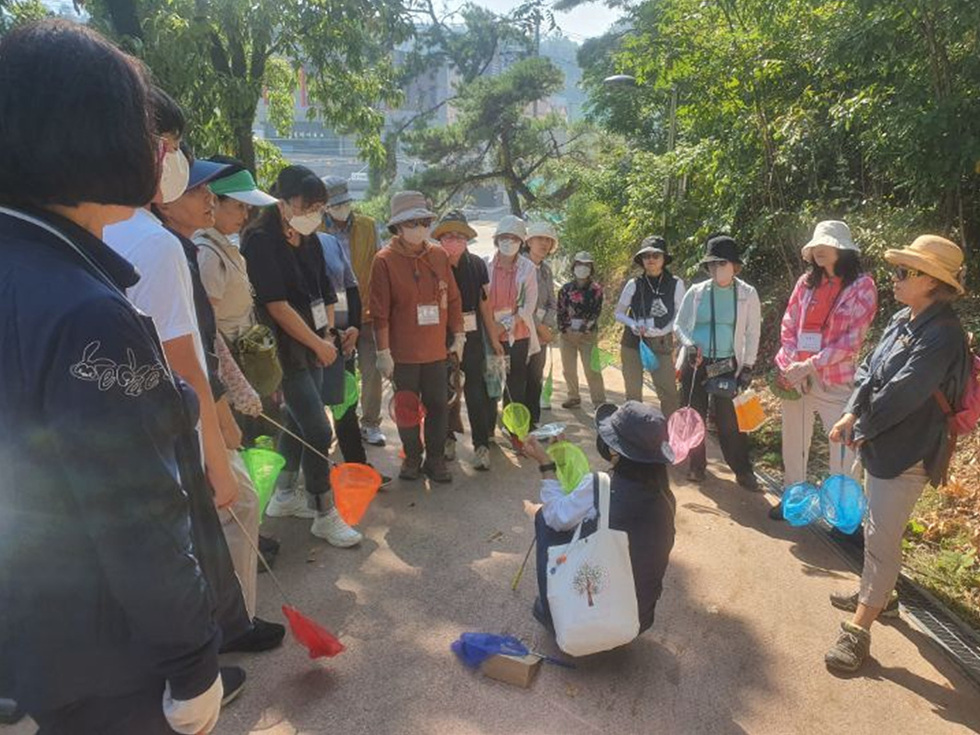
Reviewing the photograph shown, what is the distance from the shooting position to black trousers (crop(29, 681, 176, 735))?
1182 mm

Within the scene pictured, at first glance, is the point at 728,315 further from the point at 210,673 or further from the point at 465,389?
the point at 210,673

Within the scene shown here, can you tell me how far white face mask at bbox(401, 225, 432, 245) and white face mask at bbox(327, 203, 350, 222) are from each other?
3.24 feet

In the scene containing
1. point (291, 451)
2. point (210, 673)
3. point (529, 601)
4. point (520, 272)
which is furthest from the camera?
point (520, 272)

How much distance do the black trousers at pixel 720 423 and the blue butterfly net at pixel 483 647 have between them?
2.56 metres

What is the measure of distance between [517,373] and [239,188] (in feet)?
10.9

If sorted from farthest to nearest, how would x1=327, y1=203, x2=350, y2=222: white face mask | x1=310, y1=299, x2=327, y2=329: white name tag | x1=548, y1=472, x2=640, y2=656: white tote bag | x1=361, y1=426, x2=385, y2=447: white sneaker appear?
1. x1=361, y1=426, x2=385, y2=447: white sneaker
2. x1=327, y1=203, x2=350, y2=222: white face mask
3. x1=310, y1=299, x2=327, y2=329: white name tag
4. x1=548, y1=472, x2=640, y2=656: white tote bag

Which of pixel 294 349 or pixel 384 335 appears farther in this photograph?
pixel 384 335

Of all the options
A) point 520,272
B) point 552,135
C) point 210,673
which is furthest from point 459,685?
point 552,135

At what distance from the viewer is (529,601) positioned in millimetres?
3344

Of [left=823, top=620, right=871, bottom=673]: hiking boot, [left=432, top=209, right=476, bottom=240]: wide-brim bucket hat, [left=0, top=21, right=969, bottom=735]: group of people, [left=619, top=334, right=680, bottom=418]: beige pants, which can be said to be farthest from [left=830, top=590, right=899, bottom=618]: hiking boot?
[left=432, top=209, right=476, bottom=240]: wide-brim bucket hat

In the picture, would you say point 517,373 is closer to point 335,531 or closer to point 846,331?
point 335,531

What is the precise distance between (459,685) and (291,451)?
70.8 inches

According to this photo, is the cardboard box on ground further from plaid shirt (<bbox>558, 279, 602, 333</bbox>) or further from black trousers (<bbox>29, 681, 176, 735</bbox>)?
plaid shirt (<bbox>558, 279, 602, 333</bbox>)

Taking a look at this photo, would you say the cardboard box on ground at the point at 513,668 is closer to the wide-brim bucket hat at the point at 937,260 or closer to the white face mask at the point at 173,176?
the white face mask at the point at 173,176
